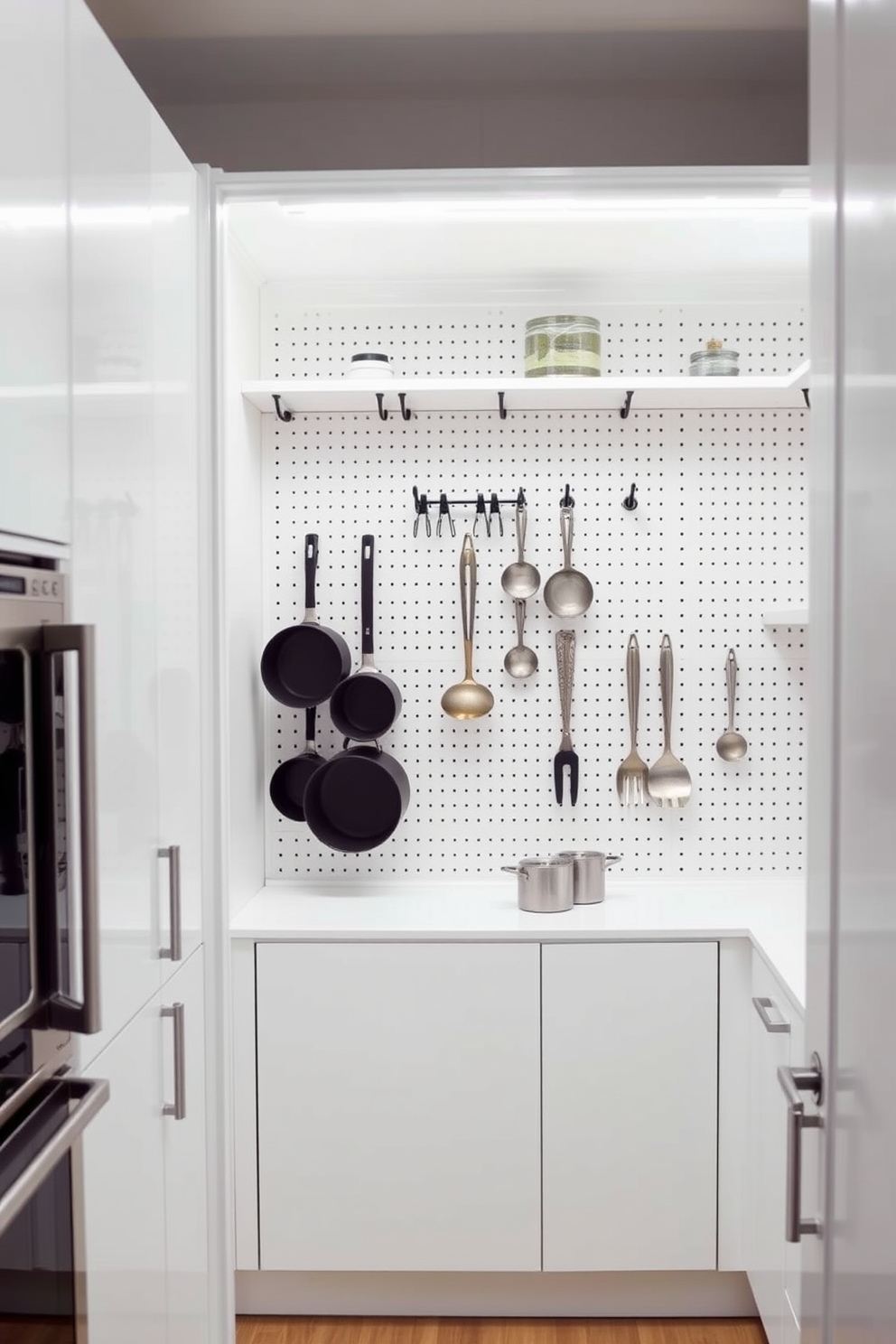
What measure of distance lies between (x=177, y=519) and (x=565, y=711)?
1214mm

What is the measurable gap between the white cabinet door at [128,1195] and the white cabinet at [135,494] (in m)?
0.08

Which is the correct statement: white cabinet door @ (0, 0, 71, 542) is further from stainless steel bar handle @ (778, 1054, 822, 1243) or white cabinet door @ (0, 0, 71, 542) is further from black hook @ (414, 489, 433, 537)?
black hook @ (414, 489, 433, 537)

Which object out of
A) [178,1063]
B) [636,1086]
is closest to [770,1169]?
[636,1086]

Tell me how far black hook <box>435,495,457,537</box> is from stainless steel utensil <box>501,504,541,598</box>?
17cm

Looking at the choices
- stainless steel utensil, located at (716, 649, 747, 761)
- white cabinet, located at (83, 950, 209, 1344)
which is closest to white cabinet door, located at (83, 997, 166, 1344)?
white cabinet, located at (83, 950, 209, 1344)

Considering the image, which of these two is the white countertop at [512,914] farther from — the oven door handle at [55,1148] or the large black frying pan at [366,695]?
the oven door handle at [55,1148]

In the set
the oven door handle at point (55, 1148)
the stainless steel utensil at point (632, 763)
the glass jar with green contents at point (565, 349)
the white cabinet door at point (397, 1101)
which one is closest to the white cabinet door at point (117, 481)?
the oven door handle at point (55, 1148)

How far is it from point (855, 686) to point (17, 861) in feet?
2.78

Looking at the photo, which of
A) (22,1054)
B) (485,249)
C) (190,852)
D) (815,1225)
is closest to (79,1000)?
(22,1054)

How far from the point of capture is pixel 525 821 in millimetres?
2771

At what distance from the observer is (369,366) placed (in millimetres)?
2553

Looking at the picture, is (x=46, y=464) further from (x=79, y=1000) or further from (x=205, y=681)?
(x=205, y=681)

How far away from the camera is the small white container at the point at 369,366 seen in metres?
2.55

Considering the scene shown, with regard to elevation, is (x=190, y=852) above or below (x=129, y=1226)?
above
